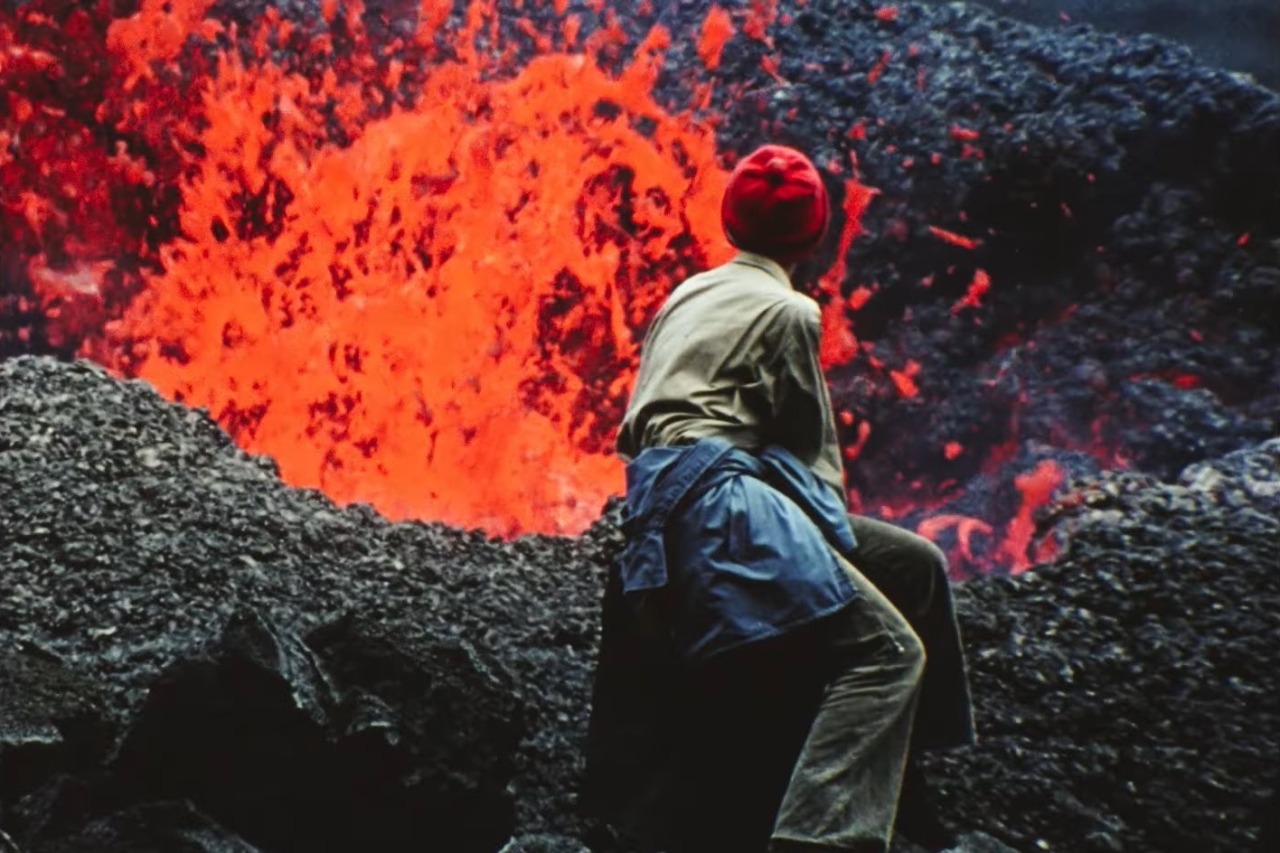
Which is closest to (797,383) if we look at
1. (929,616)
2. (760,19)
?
(929,616)

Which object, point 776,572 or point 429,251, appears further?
point 429,251

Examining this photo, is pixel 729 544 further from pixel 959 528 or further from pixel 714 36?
pixel 714 36

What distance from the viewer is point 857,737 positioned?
243 cm

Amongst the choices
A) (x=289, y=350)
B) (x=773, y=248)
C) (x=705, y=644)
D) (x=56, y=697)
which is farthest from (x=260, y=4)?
(x=705, y=644)

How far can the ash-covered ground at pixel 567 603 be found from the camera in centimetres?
398

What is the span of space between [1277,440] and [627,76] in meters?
5.76

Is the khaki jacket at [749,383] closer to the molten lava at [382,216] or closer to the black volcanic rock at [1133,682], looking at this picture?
the black volcanic rock at [1133,682]

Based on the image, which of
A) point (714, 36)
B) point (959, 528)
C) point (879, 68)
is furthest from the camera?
point (714, 36)

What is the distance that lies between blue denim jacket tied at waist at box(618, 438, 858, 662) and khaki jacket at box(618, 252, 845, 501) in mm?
67

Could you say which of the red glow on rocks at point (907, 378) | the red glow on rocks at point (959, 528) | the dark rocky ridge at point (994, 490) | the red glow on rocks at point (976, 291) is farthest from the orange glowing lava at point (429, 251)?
the red glow on rocks at point (959, 528)

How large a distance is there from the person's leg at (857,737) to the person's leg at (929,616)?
0.62ft

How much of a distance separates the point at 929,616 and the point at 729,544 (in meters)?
0.58

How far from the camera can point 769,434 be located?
2717 mm

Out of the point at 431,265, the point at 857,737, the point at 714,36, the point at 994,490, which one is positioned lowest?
the point at 857,737
